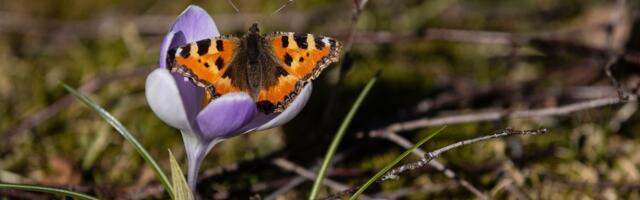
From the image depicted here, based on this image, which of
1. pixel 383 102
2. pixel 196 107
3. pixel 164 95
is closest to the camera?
pixel 164 95

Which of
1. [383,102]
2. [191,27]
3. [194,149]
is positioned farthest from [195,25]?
[383,102]

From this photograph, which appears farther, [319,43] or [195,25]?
[195,25]

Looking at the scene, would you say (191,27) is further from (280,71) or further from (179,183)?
(179,183)

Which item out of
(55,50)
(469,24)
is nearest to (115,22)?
(55,50)

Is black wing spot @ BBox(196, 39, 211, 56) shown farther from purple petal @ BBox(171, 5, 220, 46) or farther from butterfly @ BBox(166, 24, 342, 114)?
purple petal @ BBox(171, 5, 220, 46)

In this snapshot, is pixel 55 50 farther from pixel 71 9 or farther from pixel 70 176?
pixel 70 176

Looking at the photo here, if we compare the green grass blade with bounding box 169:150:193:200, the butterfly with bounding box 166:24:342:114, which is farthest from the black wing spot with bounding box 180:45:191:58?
the green grass blade with bounding box 169:150:193:200

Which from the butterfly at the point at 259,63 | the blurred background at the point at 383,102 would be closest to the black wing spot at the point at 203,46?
the butterfly at the point at 259,63

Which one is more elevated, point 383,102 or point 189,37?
point 383,102

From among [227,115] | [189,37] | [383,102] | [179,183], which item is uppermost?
[383,102]
